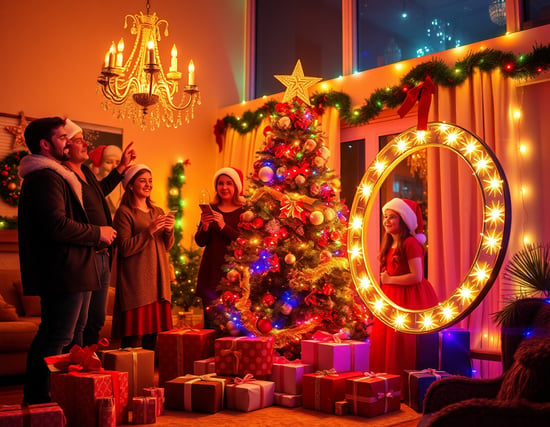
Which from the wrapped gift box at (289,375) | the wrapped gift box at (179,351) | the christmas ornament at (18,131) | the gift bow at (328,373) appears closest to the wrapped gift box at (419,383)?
the gift bow at (328,373)

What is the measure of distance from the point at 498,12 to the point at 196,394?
3.60 metres

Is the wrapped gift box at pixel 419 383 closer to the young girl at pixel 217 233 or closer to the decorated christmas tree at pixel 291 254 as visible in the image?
the decorated christmas tree at pixel 291 254

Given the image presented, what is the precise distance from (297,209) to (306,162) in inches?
14.5

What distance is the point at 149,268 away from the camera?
3.75 m

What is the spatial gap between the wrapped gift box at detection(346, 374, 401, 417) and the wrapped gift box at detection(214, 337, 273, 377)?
517mm

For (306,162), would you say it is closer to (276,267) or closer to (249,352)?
(276,267)

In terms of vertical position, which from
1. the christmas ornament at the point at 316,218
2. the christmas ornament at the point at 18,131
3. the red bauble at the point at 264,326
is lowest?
the red bauble at the point at 264,326

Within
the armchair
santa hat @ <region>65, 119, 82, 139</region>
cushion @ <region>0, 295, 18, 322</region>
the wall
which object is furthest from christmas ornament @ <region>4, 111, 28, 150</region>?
the armchair

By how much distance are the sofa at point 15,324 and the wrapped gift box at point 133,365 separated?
120 centimetres

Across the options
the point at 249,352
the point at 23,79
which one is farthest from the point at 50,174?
the point at 23,79

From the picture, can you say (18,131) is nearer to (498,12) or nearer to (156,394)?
(156,394)

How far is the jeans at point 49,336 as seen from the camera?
8.84ft

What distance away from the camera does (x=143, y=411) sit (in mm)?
2842

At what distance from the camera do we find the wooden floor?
2850mm
